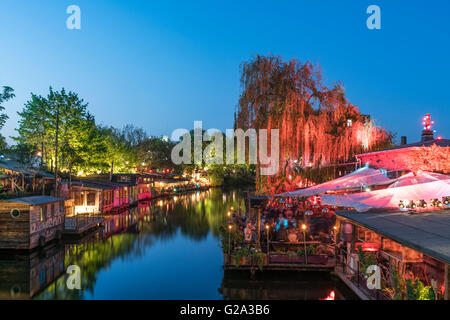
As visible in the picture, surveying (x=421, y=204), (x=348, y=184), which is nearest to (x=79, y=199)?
(x=348, y=184)

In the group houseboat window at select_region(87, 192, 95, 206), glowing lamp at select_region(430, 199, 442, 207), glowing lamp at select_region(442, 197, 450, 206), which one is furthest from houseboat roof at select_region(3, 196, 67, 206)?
glowing lamp at select_region(442, 197, 450, 206)

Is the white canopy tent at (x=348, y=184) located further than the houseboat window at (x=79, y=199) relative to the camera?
No

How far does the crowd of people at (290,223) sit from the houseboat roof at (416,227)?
3.43m

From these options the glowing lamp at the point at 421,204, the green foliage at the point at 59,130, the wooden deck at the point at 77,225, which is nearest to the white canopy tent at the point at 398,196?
the glowing lamp at the point at 421,204

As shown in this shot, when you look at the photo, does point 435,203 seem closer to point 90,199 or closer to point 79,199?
point 90,199

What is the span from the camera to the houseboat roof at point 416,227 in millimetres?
7316

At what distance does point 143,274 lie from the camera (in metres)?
18.0

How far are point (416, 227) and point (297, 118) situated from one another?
12880 mm

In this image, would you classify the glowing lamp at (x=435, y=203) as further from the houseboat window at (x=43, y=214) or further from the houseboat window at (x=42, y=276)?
the houseboat window at (x=43, y=214)

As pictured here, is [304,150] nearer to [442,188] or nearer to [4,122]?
[442,188]

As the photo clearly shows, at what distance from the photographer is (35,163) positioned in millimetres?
40406

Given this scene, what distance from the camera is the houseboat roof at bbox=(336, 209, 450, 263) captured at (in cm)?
732

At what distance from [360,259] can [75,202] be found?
92.8ft

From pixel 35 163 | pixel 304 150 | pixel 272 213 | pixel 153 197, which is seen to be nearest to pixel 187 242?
pixel 272 213
